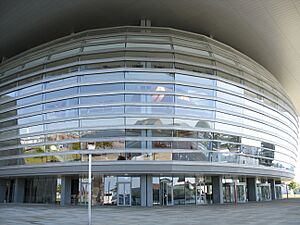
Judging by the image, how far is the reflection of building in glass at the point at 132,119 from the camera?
29.3 metres

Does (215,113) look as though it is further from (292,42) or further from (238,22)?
(292,42)

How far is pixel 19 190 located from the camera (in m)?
36.8

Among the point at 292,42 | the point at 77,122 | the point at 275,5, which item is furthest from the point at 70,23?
the point at 292,42

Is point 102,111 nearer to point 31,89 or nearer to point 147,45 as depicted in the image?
point 147,45

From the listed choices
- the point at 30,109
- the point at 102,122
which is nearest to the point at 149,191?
the point at 102,122

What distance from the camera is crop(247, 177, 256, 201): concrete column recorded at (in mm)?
40062

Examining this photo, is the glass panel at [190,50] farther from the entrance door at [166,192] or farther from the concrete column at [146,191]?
the entrance door at [166,192]

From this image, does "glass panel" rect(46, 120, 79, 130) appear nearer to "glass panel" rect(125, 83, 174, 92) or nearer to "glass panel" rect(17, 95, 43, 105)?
"glass panel" rect(17, 95, 43, 105)

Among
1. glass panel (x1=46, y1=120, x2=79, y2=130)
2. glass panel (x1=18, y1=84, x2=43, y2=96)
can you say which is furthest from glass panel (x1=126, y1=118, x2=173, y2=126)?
glass panel (x1=18, y1=84, x2=43, y2=96)

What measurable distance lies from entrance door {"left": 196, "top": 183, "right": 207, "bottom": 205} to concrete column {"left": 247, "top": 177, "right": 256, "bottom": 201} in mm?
8510

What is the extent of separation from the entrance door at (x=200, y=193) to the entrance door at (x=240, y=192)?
235 inches

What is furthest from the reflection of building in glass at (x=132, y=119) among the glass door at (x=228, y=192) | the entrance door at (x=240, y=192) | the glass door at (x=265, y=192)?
the glass door at (x=265, y=192)

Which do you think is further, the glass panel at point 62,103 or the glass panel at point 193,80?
the glass panel at point 62,103

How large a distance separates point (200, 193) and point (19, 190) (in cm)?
2031
